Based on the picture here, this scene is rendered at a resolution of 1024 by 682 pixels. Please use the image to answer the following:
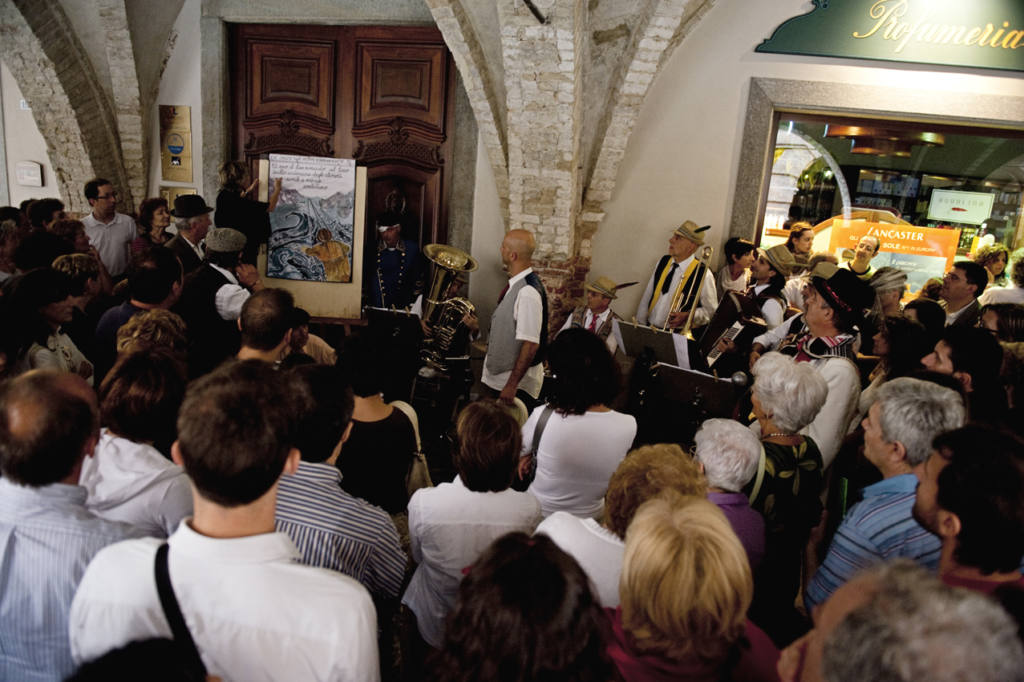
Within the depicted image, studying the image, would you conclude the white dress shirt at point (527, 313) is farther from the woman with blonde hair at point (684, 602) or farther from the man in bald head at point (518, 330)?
the woman with blonde hair at point (684, 602)

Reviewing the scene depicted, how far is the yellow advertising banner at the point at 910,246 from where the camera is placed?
6.90 meters

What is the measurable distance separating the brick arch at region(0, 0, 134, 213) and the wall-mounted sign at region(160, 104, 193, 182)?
1.46 ft

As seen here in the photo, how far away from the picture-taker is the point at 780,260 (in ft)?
18.3

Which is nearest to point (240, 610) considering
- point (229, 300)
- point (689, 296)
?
point (229, 300)

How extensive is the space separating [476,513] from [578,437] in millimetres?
686

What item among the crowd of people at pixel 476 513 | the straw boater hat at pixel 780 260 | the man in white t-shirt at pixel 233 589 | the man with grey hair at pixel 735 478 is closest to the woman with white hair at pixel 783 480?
the crowd of people at pixel 476 513

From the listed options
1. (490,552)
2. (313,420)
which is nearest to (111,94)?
(313,420)

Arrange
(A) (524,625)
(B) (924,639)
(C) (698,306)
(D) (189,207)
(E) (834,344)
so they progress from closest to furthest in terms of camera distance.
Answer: (B) (924,639)
(A) (524,625)
(E) (834,344)
(D) (189,207)
(C) (698,306)

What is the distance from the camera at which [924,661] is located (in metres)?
0.89

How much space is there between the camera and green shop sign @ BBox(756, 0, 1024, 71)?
589cm

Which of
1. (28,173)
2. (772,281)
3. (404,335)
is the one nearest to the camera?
(404,335)

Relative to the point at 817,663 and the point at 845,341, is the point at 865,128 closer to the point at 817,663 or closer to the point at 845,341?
the point at 845,341

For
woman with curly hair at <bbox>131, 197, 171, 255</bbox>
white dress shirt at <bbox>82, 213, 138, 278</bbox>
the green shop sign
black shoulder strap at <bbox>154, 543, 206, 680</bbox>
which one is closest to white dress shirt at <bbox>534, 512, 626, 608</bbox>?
black shoulder strap at <bbox>154, 543, 206, 680</bbox>

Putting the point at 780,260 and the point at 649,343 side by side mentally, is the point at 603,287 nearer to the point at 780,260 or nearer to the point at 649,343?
the point at 649,343
